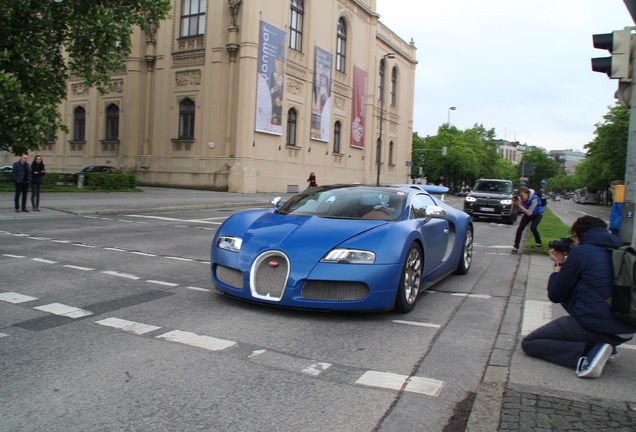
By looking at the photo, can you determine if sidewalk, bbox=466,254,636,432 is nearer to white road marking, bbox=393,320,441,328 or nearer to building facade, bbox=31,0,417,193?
white road marking, bbox=393,320,441,328

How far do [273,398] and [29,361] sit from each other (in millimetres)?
1823

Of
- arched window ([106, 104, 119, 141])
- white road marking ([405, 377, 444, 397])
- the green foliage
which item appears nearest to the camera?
white road marking ([405, 377, 444, 397])

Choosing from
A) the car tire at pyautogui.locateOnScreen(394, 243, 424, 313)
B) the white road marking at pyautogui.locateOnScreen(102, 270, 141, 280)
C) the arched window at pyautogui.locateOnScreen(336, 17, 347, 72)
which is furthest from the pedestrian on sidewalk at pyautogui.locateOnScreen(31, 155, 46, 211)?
the arched window at pyautogui.locateOnScreen(336, 17, 347, 72)

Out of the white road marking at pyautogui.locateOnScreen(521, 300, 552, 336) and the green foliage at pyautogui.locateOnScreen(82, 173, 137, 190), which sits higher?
the green foliage at pyautogui.locateOnScreen(82, 173, 137, 190)

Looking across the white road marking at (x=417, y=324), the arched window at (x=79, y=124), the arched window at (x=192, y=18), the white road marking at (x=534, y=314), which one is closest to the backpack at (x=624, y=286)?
the white road marking at (x=534, y=314)

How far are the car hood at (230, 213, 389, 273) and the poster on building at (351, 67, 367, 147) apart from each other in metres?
40.9

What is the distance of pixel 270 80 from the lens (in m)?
33.7

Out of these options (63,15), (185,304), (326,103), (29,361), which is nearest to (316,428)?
(29,361)

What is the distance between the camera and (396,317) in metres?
5.34

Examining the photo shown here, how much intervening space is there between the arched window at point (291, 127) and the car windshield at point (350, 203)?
30.7 m

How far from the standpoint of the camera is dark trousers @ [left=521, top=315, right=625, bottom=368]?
152 inches

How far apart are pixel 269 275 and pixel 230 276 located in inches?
20.9

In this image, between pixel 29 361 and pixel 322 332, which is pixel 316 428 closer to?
pixel 322 332

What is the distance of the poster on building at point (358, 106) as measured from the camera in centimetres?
4578
